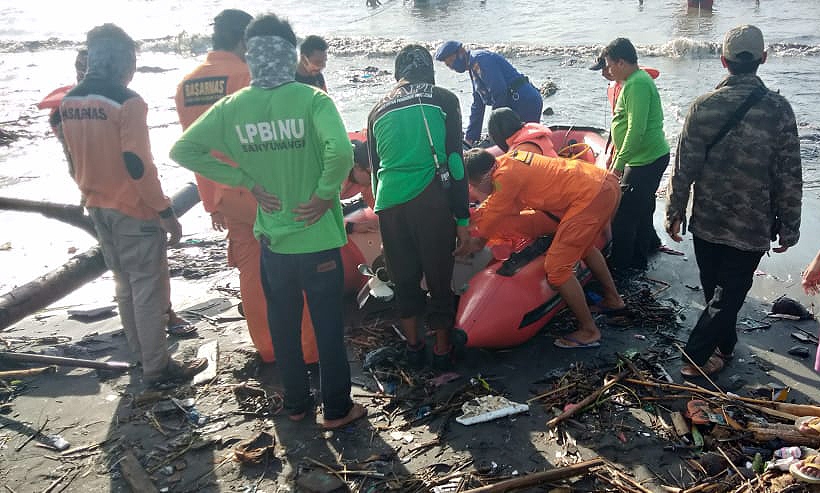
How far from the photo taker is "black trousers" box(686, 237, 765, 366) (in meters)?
3.76

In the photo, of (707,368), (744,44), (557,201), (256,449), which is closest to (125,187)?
(256,449)

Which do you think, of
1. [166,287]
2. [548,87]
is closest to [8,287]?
[166,287]

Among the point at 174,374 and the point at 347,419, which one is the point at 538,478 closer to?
the point at 347,419

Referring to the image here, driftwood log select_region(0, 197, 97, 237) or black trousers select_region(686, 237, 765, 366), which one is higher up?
driftwood log select_region(0, 197, 97, 237)

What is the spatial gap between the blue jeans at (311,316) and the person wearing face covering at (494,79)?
3.96 meters

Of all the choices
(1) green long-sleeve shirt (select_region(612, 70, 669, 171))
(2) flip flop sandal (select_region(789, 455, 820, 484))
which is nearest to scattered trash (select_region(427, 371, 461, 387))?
(2) flip flop sandal (select_region(789, 455, 820, 484))

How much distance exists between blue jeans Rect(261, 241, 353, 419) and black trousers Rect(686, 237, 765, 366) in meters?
2.22

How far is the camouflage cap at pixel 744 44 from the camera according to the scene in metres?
3.47

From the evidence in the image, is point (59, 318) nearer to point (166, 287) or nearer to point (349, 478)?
point (166, 287)

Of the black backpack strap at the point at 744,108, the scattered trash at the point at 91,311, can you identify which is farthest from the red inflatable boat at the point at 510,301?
the scattered trash at the point at 91,311

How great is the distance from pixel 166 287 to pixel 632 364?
3.06 meters

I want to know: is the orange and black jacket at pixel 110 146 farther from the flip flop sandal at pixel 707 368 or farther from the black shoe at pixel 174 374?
the flip flop sandal at pixel 707 368

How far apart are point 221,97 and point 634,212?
3.56 metres

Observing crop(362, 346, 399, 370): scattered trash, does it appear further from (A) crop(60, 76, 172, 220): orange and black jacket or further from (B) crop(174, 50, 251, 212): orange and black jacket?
(A) crop(60, 76, 172, 220): orange and black jacket
